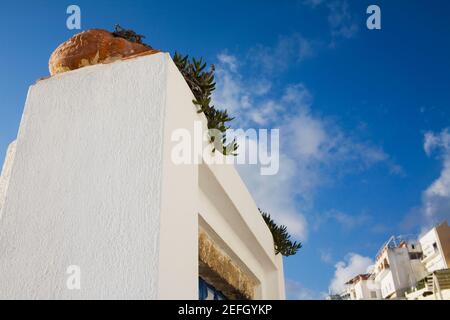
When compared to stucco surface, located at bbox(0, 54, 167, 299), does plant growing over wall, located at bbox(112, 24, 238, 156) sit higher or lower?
higher

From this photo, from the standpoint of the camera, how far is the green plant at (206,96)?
9.47 ft

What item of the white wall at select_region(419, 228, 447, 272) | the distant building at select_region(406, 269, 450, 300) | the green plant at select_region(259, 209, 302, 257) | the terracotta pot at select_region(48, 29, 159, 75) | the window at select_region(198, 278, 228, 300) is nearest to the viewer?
the terracotta pot at select_region(48, 29, 159, 75)

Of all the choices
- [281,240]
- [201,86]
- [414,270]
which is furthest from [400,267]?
[201,86]

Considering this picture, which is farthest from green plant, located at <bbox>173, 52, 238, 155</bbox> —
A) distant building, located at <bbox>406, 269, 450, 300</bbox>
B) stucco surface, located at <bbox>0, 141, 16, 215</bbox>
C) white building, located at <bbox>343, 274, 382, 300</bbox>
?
white building, located at <bbox>343, 274, 382, 300</bbox>

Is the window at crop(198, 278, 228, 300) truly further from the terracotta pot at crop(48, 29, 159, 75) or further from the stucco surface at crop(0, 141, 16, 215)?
the terracotta pot at crop(48, 29, 159, 75)

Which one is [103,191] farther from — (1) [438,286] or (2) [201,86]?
(1) [438,286]

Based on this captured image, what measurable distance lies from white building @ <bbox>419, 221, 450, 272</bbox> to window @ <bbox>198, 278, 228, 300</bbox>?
31241 millimetres

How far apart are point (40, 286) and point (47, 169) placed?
69 cm

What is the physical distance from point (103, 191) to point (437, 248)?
34.9 metres

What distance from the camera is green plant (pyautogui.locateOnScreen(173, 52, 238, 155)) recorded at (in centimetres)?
289

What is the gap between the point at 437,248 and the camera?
1203 inches

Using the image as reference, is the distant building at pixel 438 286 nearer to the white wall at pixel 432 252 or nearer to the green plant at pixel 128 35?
the white wall at pixel 432 252
